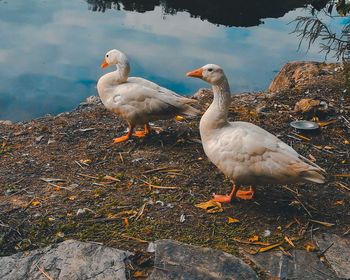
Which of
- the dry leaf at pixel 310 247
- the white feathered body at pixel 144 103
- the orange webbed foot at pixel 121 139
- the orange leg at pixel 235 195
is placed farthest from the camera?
the orange webbed foot at pixel 121 139

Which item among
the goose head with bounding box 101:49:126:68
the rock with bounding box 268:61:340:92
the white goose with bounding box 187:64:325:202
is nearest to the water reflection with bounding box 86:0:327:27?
the rock with bounding box 268:61:340:92

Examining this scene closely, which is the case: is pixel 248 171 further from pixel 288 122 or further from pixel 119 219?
pixel 288 122

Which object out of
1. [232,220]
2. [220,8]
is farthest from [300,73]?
[220,8]

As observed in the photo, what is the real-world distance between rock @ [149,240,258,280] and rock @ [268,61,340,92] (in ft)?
14.2

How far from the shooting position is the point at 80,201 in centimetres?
446

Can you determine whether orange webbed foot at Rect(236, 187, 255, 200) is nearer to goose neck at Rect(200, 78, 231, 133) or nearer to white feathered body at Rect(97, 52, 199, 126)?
Result: goose neck at Rect(200, 78, 231, 133)

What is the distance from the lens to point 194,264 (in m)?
3.54

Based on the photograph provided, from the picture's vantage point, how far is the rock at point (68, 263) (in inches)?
136

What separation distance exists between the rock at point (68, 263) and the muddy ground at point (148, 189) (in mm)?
166

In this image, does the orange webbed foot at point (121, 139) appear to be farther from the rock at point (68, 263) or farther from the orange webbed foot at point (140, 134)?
the rock at point (68, 263)

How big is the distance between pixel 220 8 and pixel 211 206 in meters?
10.7

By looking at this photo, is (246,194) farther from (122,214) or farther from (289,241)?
(122,214)

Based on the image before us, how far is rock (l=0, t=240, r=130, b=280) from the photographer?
11.3ft

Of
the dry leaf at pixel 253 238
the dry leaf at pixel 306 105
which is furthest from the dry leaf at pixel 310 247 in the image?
the dry leaf at pixel 306 105
